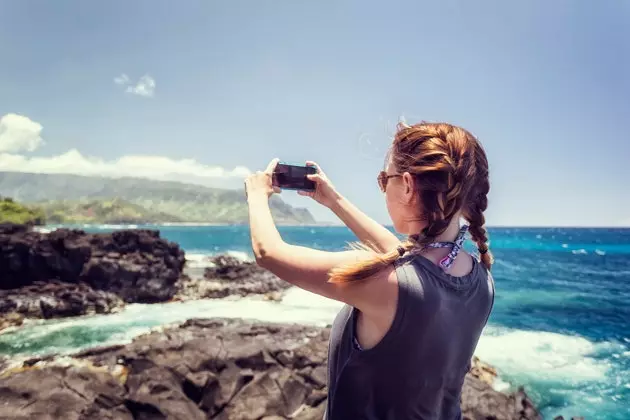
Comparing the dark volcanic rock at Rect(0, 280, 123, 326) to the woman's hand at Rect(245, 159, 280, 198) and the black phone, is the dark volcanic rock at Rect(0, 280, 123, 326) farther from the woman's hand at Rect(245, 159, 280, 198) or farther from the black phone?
the woman's hand at Rect(245, 159, 280, 198)

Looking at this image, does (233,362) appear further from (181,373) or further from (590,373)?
(590,373)

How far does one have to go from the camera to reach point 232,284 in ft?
103

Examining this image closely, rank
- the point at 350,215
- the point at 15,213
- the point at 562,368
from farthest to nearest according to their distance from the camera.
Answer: the point at 15,213
the point at 562,368
the point at 350,215

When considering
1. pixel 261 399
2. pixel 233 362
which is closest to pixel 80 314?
pixel 233 362

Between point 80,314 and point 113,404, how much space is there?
18170mm

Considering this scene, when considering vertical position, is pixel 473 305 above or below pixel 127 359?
above

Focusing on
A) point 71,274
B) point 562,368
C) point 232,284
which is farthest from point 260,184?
point 232,284

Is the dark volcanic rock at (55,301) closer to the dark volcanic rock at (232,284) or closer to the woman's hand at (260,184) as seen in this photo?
the dark volcanic rock at (232,284)

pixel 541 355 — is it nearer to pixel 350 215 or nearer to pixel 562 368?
pixel 562 368

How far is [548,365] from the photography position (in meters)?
15.9

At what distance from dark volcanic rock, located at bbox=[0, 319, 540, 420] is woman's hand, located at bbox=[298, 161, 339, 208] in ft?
19.9

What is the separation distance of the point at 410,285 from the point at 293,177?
101cm

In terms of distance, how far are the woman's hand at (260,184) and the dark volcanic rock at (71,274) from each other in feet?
80.8

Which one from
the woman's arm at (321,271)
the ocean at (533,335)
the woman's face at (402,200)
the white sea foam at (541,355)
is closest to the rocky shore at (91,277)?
the ocean at (533,335)
